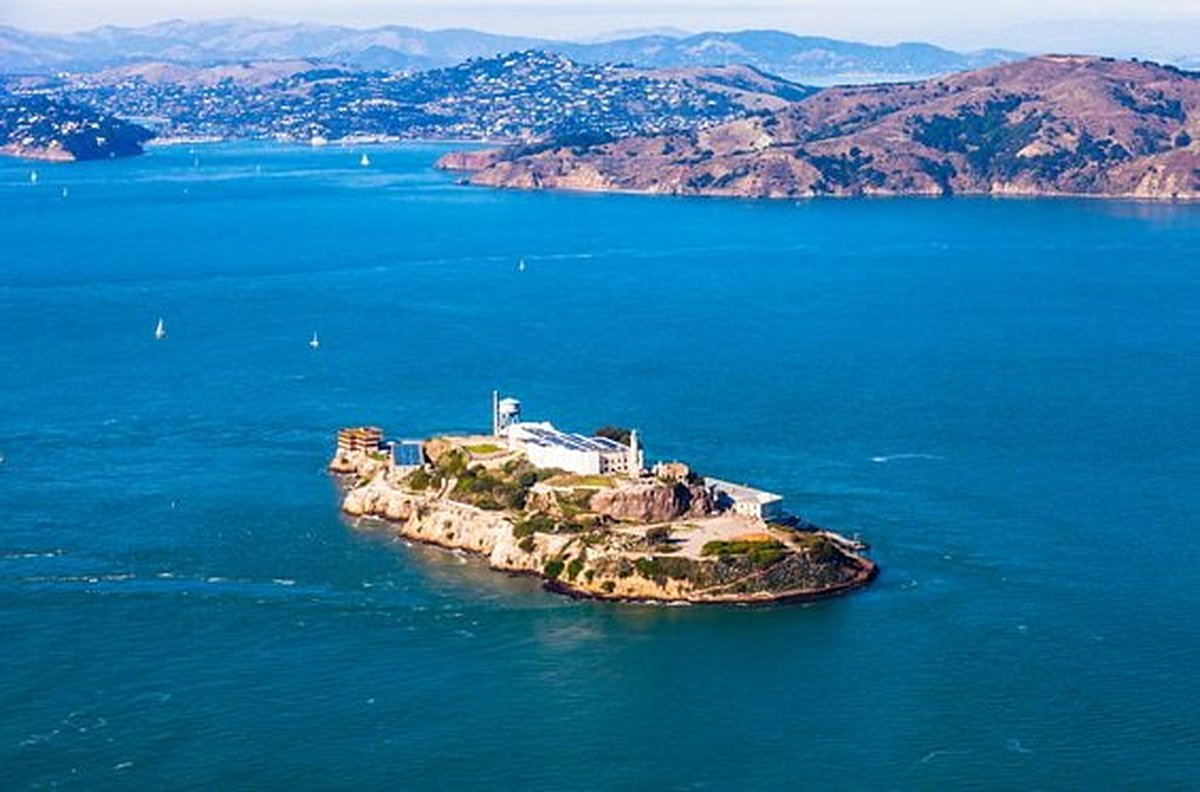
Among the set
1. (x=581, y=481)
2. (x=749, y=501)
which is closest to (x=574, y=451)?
(x=581, y=481)

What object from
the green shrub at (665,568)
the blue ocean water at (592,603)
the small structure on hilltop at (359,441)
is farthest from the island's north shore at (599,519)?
the blue ocean water at (592,603)

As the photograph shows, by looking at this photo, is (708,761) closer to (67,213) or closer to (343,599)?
(343,599)

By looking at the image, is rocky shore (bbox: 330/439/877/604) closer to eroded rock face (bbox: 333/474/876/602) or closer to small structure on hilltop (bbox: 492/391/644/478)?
eroded rock face (bbox: 333/474/876/602)

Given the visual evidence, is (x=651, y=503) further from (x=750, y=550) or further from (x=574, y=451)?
(x=750, y=550)

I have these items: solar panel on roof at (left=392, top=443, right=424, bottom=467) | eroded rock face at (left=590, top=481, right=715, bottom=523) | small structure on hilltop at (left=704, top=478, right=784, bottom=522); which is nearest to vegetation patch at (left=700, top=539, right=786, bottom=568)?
small structure on hilltop at (left=704, top=478, right=784, bottom=522)

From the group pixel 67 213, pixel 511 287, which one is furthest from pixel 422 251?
pixel 67 213

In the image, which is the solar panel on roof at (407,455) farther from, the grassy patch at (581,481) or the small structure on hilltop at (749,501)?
the small structure on hilltop at (749,501)
